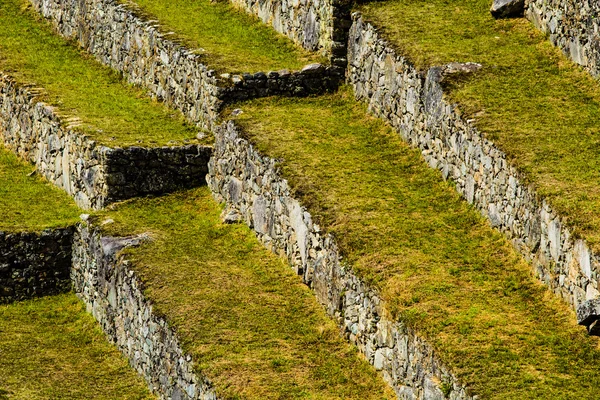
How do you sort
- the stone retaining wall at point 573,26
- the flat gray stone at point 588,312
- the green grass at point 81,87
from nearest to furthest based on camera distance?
the flat gray stone at point 588,312 < the stone retaining wall at point 573,26 < the green grass at point 81,87

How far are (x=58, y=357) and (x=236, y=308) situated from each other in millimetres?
3341

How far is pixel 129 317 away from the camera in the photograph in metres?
21.0

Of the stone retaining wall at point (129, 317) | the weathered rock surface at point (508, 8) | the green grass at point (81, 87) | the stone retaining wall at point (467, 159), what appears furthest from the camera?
the green grass at point (81, 87)

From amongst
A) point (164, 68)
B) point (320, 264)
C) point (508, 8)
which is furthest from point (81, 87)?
point (320, 264)

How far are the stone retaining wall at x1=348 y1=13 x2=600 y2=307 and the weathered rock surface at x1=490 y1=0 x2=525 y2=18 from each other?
235 cm

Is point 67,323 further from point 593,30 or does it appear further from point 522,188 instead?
point 593,30

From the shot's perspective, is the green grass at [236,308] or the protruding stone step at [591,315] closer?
the protruding stone step at [591,315]

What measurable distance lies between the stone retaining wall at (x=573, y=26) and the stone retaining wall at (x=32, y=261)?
8.81m

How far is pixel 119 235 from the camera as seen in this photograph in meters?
22.0

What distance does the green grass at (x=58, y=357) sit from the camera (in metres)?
20.1

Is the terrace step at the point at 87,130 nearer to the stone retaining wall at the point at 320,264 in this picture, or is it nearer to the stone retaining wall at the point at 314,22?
the stone retaining wall at the point at 320,264

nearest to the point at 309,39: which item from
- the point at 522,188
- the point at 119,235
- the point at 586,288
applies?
the point at 119,235

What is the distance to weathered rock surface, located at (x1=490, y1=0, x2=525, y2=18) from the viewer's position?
23891 millimetres

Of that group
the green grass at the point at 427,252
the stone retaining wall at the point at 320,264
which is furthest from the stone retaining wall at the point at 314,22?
the stone retaining wall at the point at 320,264
